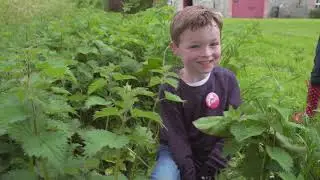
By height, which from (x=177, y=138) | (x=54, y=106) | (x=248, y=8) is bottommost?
(x=248, y=8)

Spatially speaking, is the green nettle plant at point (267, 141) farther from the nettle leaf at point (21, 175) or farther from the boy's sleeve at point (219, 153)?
the boy's sleeve at point (219, 153)

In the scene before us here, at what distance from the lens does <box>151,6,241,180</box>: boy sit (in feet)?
9.11

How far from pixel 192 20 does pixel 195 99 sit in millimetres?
429

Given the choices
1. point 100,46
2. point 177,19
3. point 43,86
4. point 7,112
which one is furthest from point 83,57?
point 7,112

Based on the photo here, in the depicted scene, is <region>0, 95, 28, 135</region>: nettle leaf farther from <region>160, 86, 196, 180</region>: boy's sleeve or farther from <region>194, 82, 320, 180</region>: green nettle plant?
<region>160, 86, 196, 180</region>: boy's sleeve

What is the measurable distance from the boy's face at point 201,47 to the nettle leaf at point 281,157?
1.03 m

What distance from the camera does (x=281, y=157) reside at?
1789mm

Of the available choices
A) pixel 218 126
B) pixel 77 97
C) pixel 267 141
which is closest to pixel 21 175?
pixel 218 126

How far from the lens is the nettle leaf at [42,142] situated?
1.51m

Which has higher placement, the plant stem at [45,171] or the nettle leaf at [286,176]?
the plant stem at [45,171]

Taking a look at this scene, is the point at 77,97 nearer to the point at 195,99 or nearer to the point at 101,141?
the point at 195,99

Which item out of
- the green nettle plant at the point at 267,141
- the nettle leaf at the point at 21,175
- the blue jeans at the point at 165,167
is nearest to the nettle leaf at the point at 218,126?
the green nettle plant at the point at 267,141

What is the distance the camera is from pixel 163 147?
285 cm

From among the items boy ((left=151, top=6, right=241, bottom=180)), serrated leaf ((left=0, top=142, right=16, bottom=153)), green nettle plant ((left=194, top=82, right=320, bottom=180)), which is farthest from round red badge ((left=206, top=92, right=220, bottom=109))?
serrated leaf ((left=0, top=142, right=16, bottom=153))
